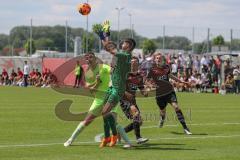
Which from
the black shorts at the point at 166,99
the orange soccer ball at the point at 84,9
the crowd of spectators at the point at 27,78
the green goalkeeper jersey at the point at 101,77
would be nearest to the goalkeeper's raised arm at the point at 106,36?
the green goalkeeper jersey at the point at 101,77

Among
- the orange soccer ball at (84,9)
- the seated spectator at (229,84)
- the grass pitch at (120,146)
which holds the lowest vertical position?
the grass pitch at (120,146)

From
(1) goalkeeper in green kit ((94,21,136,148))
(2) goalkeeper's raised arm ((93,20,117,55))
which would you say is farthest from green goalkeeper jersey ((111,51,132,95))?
(2) goalkeeper's raised arm ((93,20,117,55))

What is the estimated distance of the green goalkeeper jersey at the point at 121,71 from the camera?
13.3m

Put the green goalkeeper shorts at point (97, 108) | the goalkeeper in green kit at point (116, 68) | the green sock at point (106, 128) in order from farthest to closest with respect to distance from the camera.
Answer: the green sock at point (106, 128)
the green goalkeeper shorts at point (97, 108)
the goalkeeper in green kit at point (116, 68)

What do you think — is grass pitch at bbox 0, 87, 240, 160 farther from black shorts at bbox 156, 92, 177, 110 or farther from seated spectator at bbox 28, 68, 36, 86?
seated spectator at bbox 28, 68, 36, 86

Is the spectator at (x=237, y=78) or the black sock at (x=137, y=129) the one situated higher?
the spectator at (x=237, y=78)

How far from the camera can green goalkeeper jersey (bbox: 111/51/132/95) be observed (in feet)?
43.7

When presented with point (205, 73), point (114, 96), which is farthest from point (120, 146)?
point (205, 73)

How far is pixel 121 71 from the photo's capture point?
44.3 feet

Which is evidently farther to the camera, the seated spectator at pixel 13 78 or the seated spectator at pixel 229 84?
the seated spectator at pixel 13 78

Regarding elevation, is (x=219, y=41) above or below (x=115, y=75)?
above

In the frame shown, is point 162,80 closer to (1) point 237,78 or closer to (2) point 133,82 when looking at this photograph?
(2) point 133,82

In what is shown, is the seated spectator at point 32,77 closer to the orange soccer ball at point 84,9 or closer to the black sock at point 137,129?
the orange soccer ball at point 84,9

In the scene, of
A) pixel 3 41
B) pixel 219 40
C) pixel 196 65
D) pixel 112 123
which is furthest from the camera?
pixel 3 41
